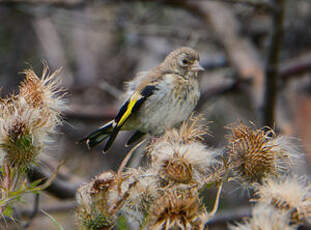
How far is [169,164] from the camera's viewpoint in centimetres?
240

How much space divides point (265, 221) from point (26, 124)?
1.23m

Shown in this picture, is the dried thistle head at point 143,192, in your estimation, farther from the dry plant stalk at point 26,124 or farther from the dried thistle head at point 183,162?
the dry plant stalk at point 26,124

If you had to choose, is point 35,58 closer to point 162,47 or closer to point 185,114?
point 162,47

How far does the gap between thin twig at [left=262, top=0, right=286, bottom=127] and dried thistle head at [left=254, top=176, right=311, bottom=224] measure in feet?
7.83

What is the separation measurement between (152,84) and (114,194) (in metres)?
1.89

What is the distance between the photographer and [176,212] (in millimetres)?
2117

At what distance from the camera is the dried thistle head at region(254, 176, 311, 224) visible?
2.07m

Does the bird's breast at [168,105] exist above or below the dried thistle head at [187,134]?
above

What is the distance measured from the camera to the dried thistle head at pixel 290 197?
2.07 meters

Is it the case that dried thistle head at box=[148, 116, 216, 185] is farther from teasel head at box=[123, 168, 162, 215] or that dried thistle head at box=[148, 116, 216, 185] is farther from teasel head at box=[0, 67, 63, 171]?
teasel head at box=[0, 67, 63, 171]

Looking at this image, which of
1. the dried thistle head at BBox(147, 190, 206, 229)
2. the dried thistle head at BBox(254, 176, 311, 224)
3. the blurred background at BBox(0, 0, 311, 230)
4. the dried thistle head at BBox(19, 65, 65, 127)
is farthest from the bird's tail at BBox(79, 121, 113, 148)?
the dried thistle head at BBox(254, 176, 311, 224)

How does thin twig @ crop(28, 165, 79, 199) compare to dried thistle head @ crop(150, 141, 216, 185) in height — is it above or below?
above

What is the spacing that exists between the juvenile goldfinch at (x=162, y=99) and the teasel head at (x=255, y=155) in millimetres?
1345

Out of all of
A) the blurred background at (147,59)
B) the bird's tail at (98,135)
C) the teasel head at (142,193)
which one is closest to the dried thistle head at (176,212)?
the teasel head at (142,193)
